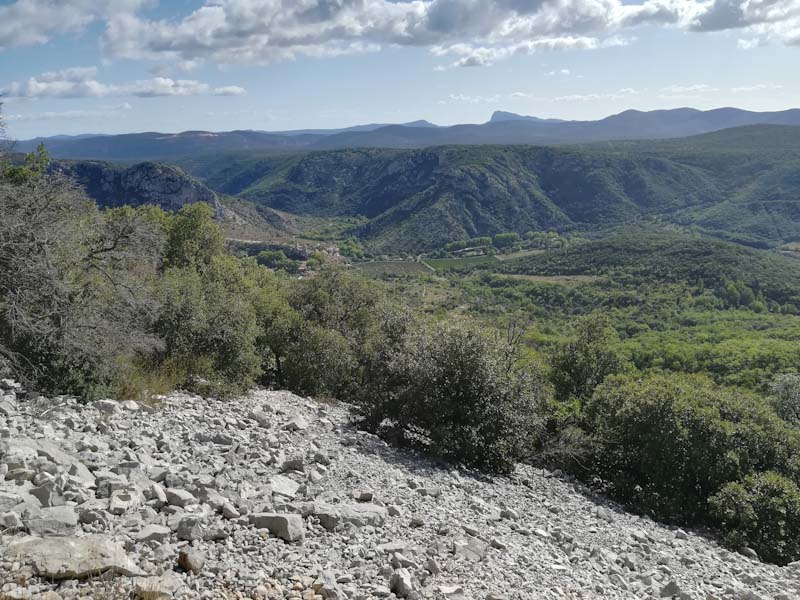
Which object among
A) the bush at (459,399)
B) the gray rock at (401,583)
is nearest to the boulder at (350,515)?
the gray rock at (401,583)

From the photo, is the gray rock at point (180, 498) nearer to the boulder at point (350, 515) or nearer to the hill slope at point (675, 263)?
the boulder at point (350, 515)

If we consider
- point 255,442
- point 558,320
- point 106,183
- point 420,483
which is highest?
point 106,183

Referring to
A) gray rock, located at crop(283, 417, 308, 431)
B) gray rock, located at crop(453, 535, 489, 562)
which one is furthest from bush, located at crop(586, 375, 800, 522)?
gray rock, located at crop(283, 417, 308, 431)

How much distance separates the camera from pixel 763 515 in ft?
40.9

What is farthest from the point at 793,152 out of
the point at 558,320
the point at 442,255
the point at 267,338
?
the point at 267,338

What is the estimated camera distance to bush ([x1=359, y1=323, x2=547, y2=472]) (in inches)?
525

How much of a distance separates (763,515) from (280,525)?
11.3m

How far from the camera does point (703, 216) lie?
163 meters

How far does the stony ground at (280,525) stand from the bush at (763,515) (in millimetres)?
839

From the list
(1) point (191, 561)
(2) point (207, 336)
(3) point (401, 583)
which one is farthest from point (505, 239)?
(1) point (191, 561)

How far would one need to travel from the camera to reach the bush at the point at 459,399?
13336 mm

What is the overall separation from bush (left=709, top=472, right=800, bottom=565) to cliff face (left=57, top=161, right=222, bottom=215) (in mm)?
122130

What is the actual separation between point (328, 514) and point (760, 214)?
181 meters

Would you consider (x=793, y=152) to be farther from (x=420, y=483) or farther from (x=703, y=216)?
(x=420, y=483)
